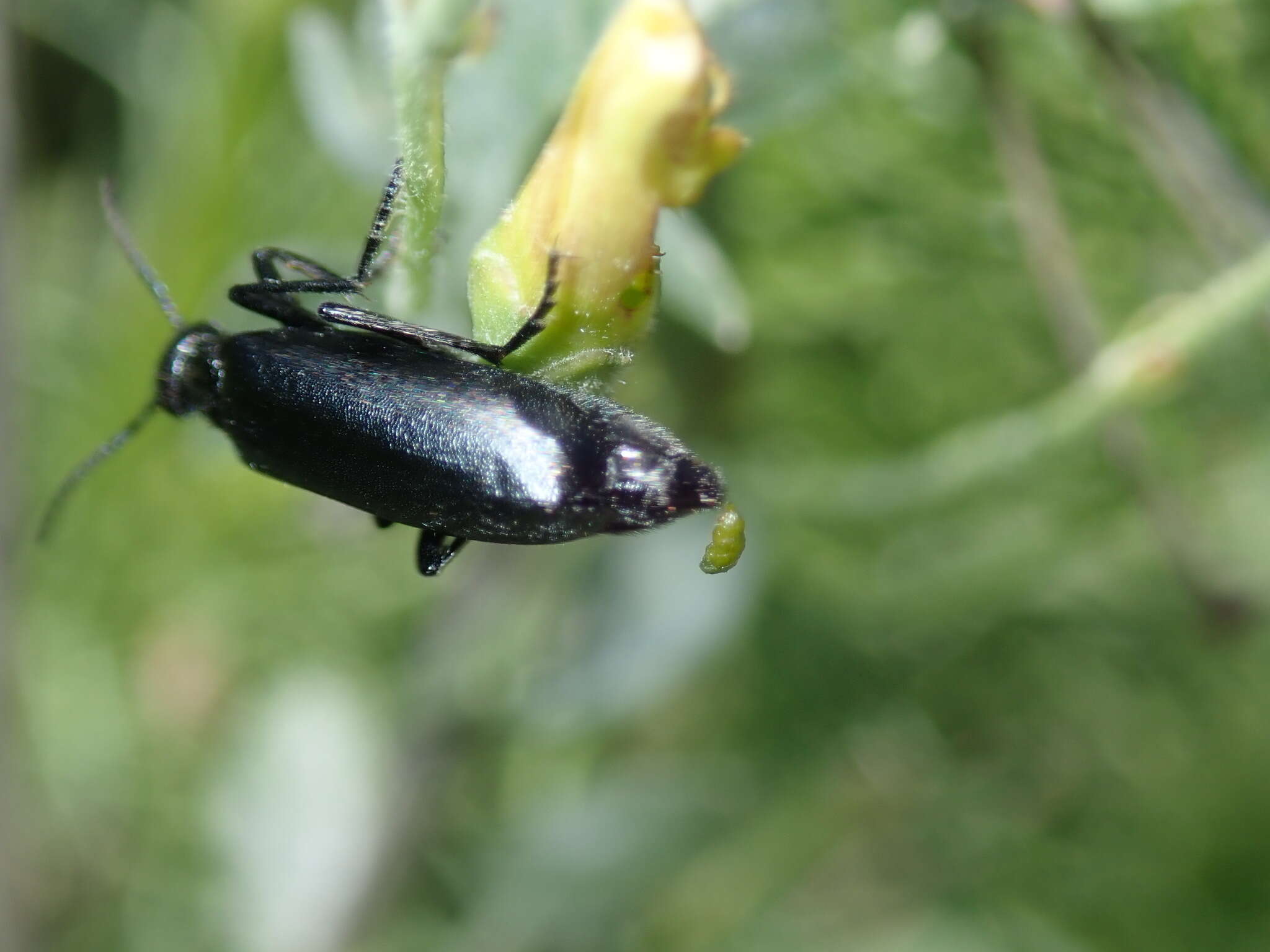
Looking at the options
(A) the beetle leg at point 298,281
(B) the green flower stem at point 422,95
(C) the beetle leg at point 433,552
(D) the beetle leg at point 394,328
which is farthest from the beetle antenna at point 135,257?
(B) the green flower stem at point 422,95

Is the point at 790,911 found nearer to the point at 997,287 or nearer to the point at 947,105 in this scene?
the point at 997,287

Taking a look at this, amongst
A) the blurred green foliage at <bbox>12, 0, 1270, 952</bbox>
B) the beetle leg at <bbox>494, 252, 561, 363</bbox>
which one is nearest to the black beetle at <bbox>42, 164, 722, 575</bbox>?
the beetle leg at <bbox>494, 252, 561, 363</bbox>

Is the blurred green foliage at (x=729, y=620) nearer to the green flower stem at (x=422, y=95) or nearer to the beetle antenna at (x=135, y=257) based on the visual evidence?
the beetle antenna at (x=135, y=257)

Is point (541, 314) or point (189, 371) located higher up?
point (541, 314)

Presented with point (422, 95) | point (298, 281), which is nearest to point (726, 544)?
point (422, 95)

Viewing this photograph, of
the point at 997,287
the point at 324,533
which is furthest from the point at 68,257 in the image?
the point at 997,287

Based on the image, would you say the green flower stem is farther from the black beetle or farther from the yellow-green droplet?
the yellow-green droplet

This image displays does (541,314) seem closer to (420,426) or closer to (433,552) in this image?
(420,426)
